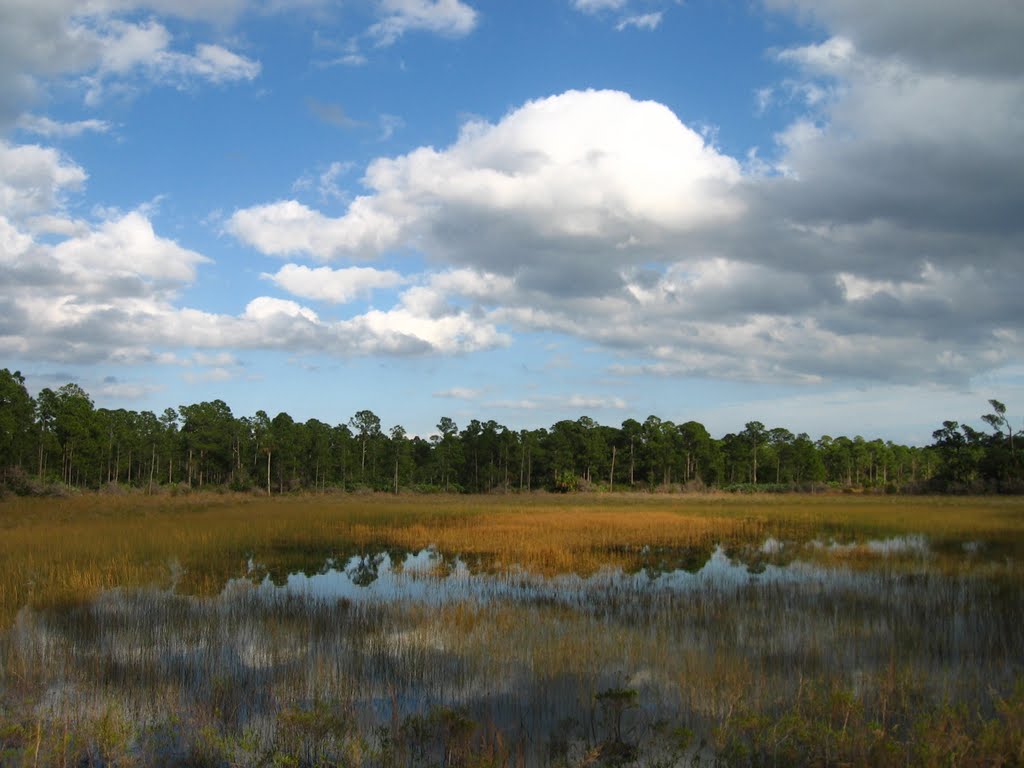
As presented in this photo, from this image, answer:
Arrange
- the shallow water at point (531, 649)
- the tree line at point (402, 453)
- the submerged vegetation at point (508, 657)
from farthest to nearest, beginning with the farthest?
1. the tree line at point (402, 453)
2. the shallow water at point (531, 649)
3. the submerged vegetation at point (508, 657)

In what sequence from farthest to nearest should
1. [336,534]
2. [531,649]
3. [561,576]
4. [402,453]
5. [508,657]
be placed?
[402,453], [336,534], [561,576], [531,649], [508,657]

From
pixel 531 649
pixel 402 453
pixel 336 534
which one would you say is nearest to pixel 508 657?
pixel 531 649

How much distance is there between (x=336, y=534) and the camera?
28.5 meters

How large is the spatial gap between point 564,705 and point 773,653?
12.1 feet

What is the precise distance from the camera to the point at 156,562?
18797mm

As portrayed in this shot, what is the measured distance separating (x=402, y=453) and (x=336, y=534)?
64914 mm

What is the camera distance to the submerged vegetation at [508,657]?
681cm

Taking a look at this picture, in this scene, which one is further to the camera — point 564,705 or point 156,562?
point 156,562

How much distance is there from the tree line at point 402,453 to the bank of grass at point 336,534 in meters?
37.8

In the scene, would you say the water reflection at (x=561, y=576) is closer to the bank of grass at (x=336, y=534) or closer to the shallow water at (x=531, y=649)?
the shallow water at (x=531, y=649)

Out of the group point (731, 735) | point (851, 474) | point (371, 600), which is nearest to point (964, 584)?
point (731, 735)

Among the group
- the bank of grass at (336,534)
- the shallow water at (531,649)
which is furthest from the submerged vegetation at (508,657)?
the bank of grass at (336,534)

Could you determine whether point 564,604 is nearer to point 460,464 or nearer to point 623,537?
point 623,537

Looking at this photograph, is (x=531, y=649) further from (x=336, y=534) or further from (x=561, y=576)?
(x=336, y=534)
